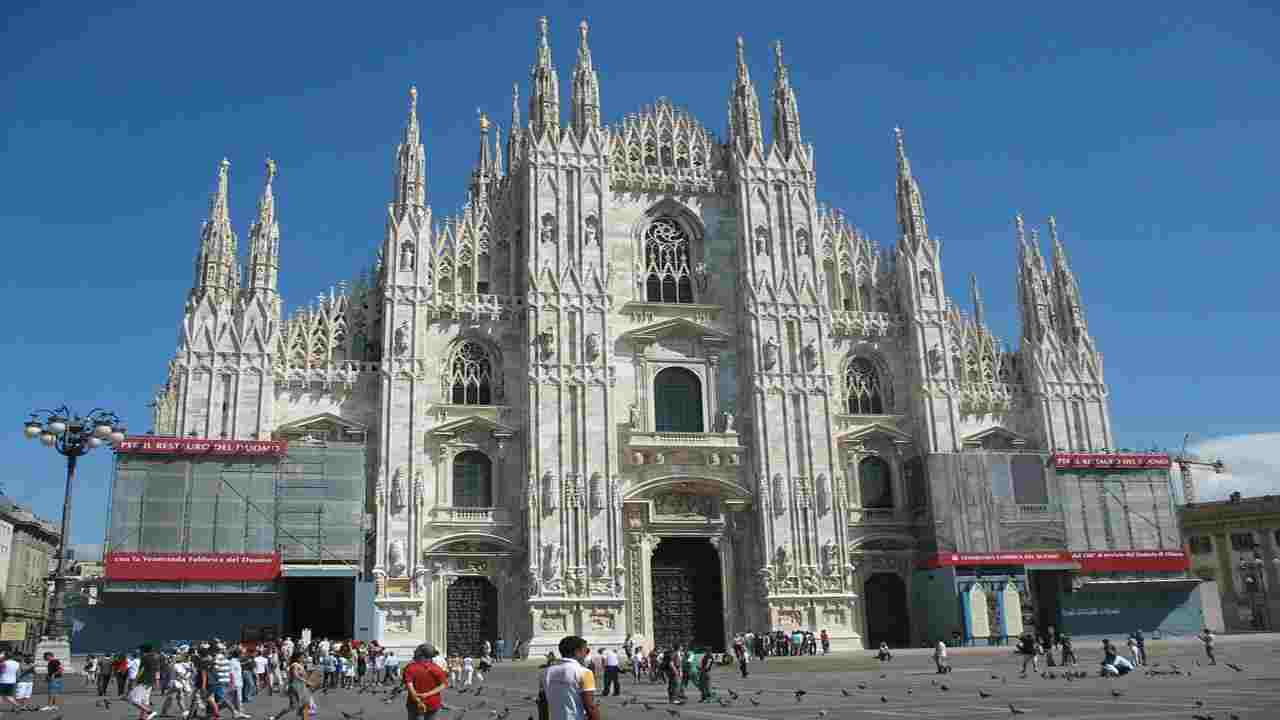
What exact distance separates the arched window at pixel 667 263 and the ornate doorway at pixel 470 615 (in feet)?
45.9

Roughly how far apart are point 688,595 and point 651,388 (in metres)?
8.45

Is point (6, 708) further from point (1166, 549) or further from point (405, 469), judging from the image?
point (1166, 549)

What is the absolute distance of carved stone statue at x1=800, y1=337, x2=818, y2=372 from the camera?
4784 cm

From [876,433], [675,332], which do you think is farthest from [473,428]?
[876,433]

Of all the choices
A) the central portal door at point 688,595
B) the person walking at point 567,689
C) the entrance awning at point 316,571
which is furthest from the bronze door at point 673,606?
the person walking at point 567,689

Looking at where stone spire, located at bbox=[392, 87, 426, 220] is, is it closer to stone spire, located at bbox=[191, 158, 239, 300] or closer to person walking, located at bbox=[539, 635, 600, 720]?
stone spire, located at bbox=[191, 158, 239, 300]

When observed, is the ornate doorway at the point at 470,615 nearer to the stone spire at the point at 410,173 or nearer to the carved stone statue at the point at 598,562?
the carved stone statue at the point at 598,562

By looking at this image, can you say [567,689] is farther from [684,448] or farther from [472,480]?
[684,448]

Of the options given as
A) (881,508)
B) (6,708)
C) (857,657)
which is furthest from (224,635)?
(881,508)

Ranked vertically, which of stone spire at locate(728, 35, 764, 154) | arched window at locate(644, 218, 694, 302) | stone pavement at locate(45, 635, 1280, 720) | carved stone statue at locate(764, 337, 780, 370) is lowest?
stone pavement at locate(45, 635, 1280, 720)

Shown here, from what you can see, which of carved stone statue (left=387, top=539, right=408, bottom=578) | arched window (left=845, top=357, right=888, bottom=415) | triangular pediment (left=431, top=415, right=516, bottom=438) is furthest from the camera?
arched window (left=845, top=357, right=888, bottom=415)

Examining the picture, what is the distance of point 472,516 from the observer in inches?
1726

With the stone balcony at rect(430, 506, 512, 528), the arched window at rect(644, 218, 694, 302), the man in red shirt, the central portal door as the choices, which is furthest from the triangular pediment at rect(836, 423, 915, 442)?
the man in red shirt

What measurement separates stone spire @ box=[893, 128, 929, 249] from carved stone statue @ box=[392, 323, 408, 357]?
22508 millimetres
